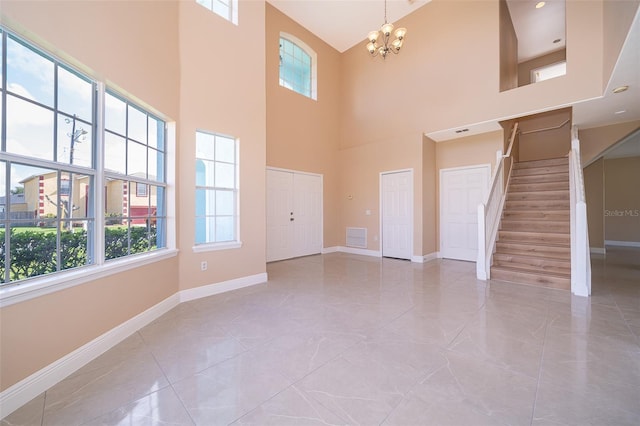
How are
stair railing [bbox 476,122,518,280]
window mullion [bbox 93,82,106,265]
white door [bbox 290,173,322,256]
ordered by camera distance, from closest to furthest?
1. window mullion [bbox 93,82,106,265]
2. stair railing [bbox 476,122,518,280]
3. white door [bbox 290,173,322,256]

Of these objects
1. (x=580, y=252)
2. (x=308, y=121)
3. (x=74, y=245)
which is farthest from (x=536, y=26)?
(x=74, y=245)

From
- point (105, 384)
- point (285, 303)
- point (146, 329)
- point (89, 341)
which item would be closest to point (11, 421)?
point (105, 384)

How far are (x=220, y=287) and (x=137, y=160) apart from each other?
1996 millimetres

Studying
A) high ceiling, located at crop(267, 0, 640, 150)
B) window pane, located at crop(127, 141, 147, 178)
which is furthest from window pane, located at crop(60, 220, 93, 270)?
high ceiling, located at crop(267, 0, 640, 150)

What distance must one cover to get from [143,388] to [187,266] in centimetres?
186

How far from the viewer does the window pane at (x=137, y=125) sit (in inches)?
106

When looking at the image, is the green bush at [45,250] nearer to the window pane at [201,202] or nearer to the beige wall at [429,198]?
the window pane at [201,202]

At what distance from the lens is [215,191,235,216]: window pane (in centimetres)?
388

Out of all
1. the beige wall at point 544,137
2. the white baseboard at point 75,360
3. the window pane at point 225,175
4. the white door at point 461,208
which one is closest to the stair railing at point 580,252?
the white door at point 461,208

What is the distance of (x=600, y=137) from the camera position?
216 inches

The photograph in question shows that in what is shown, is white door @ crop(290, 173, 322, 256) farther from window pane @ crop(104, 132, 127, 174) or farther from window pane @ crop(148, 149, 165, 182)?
window pane @ crop(104, 132, 127, 174)

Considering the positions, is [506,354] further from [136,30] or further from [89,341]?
[136,30]

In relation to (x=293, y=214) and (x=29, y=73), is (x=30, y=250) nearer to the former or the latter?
(x=29, y=73)

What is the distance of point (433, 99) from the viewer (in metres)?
5.79
